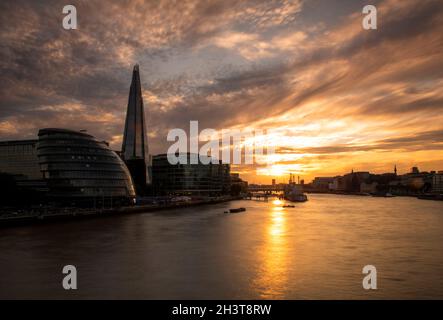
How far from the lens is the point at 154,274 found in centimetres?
2675

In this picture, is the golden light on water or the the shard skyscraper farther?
the the shard skyscraper

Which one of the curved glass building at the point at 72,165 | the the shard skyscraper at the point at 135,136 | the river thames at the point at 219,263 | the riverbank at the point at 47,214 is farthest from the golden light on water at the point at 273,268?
the the shard skyscraper at the point at 135,136

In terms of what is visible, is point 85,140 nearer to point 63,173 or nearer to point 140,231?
point 63,173

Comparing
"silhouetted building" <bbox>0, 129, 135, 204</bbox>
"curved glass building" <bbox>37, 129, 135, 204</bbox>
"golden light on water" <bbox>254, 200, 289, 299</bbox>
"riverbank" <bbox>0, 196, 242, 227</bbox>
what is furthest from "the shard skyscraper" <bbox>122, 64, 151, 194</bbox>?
"golden light on water" <bbox>254, 200, 289, 299</bbox>

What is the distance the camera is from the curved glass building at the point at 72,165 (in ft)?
277

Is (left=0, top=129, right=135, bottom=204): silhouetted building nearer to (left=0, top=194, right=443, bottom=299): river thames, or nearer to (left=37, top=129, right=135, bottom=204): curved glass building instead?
(left=37, top=129, right=135, bottom=204): curved glass building

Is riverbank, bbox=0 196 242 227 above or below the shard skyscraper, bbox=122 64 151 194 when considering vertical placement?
below

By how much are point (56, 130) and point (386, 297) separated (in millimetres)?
80393

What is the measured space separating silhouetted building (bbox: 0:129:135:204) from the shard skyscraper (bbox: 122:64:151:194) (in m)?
73.9

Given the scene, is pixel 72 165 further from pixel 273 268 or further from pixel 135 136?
pixel 135 136

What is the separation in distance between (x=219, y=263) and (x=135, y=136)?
145 metres

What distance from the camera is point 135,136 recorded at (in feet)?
554

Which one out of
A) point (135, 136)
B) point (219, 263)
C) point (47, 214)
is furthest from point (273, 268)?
point (135, 136)

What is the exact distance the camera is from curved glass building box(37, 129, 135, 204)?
84312 mm
